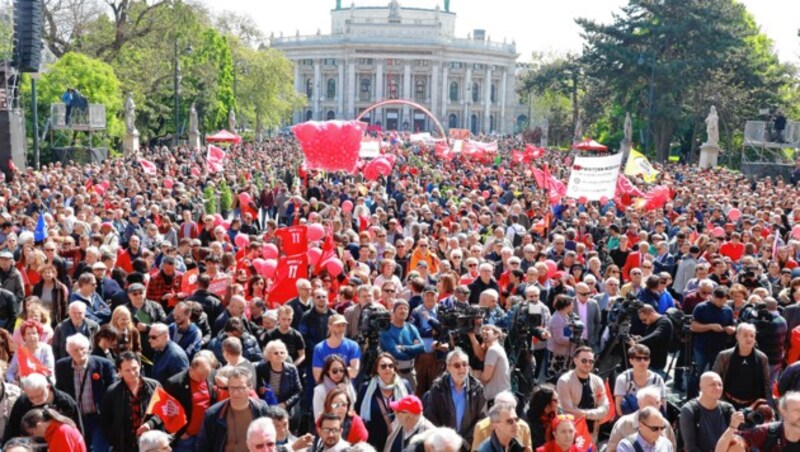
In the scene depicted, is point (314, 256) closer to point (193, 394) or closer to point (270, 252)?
A: point (270, 252)

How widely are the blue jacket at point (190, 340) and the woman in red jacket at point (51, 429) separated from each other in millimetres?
2163

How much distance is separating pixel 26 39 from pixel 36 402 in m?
25.5

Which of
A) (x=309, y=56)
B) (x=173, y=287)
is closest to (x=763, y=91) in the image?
(x=173, y=287)

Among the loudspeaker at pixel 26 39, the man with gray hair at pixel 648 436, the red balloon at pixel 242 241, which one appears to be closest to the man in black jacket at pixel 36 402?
the man with gray hair at pixel 648 436

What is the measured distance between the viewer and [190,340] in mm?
7840

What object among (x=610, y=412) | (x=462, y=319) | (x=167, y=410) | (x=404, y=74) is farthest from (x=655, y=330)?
(x=404, y=74)

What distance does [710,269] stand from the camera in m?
11.5

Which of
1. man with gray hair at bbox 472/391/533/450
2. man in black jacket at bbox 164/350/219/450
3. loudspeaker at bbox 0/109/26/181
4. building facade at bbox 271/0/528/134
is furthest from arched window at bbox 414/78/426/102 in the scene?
man with gray hair at bbox 472/391/533/450

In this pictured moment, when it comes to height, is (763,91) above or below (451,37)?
below

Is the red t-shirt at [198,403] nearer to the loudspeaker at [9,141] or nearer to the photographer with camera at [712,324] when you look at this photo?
the photographer with camera at [712,324]

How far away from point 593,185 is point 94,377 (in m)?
13.0

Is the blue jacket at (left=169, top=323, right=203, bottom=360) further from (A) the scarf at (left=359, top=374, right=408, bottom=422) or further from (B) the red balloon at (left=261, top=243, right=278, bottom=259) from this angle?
(B) the red balloon at (left=261, top=243, right=278, bottom=259)

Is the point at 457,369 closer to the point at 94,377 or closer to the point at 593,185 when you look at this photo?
the point at 94,377

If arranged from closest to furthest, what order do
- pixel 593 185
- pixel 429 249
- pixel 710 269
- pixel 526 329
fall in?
pixel 526 329
pixel 710 269
pixel 429 249
pixel 593 185
